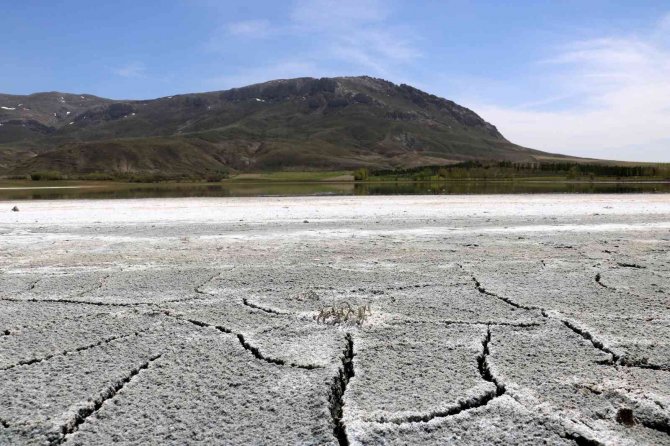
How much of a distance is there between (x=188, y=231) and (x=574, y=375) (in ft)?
28.3

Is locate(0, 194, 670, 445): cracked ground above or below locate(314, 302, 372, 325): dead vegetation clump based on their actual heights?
below

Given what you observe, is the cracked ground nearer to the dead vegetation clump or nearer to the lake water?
the dead vegetation clump

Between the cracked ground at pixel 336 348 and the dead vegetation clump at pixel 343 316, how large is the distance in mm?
59

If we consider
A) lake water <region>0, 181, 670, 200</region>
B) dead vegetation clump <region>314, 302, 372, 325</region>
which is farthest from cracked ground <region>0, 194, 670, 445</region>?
lake water <region>0, 181, 670, 200</region>

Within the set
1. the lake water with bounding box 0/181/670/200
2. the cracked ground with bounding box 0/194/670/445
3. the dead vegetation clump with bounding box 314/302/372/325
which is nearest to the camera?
the cracked ground with bounding box 0/194/670/445

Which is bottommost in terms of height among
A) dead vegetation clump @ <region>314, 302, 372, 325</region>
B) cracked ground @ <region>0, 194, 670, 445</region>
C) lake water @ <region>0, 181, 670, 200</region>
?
cracked ground @ <region>0, 194, 670, 445</region>

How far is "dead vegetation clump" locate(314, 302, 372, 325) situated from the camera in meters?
3.91

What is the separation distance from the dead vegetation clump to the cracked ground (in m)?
0.06

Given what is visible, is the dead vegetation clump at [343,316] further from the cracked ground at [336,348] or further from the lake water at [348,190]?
the lake water at [348,190]

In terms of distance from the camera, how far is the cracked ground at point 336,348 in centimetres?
247

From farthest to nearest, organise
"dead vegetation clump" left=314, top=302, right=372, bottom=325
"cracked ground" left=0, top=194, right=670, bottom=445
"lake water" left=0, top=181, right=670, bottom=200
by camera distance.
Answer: "lake water" left=0, top=181, right=670, bottom=200, "dead vegetation clump" left=314, top=302, right=372, bottom=325, "cracked ground" left=0, top=194, right=670, bottom=445

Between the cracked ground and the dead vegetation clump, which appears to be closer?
the cracked ground

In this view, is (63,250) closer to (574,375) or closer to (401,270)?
(401,270)

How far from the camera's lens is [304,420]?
250cm
